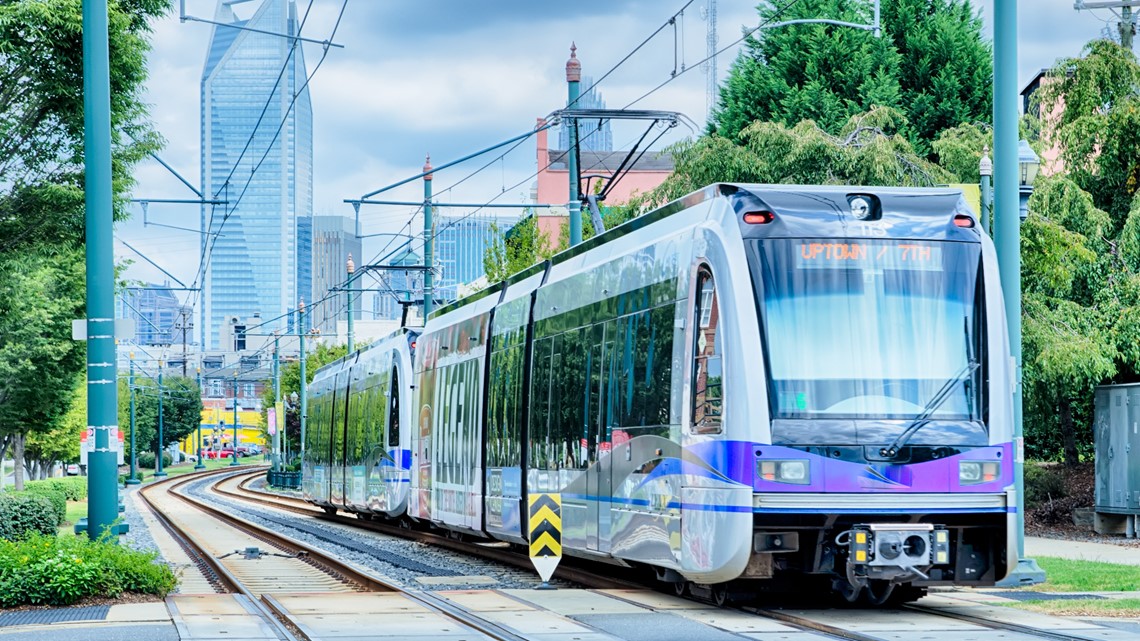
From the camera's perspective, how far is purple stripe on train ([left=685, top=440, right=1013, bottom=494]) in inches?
474

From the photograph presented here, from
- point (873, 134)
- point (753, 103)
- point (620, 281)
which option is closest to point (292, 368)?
point (753, 103)

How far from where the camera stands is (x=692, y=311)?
42.3 ft

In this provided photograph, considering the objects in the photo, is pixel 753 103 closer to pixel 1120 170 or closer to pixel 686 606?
pixel 1120 170

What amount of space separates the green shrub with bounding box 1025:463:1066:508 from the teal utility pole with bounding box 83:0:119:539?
16899mm

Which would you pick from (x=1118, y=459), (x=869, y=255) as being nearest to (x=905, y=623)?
(x=869, y=255)

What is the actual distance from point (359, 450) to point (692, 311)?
20.3m

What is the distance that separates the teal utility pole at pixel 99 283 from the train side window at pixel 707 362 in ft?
20.1

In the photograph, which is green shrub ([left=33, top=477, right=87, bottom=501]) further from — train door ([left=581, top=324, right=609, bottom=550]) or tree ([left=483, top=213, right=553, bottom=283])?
train door ([left=581, top=324, right=609, bottom=550])

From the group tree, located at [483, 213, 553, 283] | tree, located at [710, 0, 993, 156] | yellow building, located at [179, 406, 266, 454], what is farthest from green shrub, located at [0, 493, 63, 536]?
yellow building, located at [179, 406, 266, 454]

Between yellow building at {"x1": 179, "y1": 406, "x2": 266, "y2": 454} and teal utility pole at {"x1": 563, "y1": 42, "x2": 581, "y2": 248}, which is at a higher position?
teal utility pole at {"x1": 563, "y1": 42, "x2": 581, "y2": 248}

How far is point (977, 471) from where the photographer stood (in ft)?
40.9

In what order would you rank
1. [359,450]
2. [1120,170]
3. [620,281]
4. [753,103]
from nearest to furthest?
[620,281], [1120,170], [359,450], [753,103]

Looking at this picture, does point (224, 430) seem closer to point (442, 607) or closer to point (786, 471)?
point (442, 607)

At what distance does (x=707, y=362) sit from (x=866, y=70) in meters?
27.5
